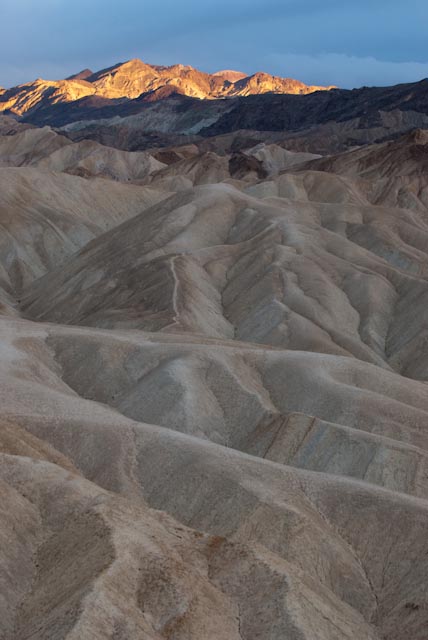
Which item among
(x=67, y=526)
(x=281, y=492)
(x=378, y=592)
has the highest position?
(x=67, y=526)

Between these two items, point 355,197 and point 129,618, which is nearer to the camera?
point 129,618

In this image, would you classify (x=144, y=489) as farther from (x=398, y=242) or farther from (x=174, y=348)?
(x=398, y=242)

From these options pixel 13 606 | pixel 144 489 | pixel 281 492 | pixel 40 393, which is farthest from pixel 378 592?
pixel 40 393

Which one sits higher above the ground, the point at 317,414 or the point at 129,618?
the point at 129,618

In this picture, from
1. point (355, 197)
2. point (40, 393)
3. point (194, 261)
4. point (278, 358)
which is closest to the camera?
point (40, 393)

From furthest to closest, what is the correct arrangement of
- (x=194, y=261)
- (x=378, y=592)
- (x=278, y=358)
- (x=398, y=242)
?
1. (x=398, y=242)
2. (x=194, y=261)
3. (x=278, y=358)
4. (x=378, y=592)

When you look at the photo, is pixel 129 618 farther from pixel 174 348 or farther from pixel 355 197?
pixel 355 197

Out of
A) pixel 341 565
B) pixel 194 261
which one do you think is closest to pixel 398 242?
pixel 194 261
